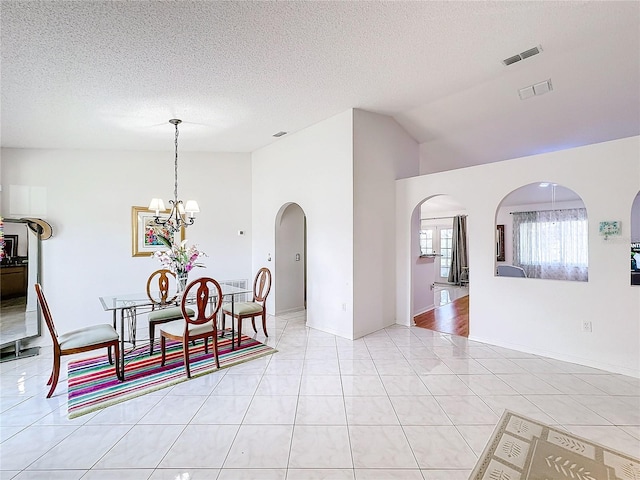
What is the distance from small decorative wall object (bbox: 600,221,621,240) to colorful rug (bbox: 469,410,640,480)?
2.12 metres

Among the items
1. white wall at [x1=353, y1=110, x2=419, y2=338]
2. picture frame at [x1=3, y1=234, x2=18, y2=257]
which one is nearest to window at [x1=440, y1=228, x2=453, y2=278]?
white wall at [x1=353, y1=110, x2=419, y2=338]

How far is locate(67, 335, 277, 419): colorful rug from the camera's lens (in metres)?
2.62

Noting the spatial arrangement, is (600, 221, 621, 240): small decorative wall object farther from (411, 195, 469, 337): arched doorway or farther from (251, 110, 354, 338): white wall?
(251, 110, 354, 338): white wall

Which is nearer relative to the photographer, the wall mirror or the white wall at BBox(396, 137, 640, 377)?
the white wall at BBox(396, 137, 640, 377)

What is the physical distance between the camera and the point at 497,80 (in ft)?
11.9

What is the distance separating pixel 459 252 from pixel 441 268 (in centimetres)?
98

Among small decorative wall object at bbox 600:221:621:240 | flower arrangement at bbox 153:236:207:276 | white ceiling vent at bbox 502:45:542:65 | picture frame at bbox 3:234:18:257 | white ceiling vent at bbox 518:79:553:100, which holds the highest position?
white ceiling vent at bbox 518:79:553:100

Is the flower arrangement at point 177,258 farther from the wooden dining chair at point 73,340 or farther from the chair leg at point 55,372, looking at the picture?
the chair leg at point 55,372

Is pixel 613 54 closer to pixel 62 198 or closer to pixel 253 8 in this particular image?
pixel 253 8

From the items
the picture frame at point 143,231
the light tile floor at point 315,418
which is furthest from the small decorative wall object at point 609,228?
the picture frame at point 143,231

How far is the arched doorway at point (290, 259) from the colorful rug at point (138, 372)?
1585 mm

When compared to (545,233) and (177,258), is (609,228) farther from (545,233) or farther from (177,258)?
(545,233)

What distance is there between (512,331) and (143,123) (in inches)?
218

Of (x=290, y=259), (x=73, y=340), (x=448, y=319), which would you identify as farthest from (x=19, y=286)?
(x=448, y=319)
